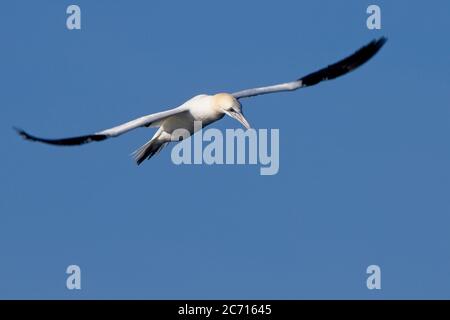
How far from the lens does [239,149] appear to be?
27109 millimetres

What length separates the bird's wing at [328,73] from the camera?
27.8m

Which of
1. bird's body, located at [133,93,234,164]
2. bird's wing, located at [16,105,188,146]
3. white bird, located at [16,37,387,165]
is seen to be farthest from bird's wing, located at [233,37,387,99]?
bird's wing, located at [16,105,188,146]

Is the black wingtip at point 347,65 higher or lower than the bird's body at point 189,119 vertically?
higher

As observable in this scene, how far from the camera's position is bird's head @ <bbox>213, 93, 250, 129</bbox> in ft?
87.1

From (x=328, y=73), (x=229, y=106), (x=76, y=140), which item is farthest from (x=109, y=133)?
(x=328, y=73)

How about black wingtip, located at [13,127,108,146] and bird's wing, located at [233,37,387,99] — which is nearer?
black wingtip, located at [13,127,108,146]

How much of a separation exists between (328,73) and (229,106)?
2645 mm

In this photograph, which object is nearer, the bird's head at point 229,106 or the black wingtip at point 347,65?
the bird's head at point 229,106

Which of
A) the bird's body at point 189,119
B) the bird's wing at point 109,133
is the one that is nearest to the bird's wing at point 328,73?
the bird's body at point 189,119

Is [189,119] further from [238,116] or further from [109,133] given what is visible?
[109,133]

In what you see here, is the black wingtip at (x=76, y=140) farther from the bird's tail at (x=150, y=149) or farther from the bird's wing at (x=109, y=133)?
the bird's tail at (x=150, y=149)

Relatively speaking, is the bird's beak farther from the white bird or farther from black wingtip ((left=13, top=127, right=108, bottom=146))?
black wingtip ((left=13, top=127, right=108, bottom=146))
